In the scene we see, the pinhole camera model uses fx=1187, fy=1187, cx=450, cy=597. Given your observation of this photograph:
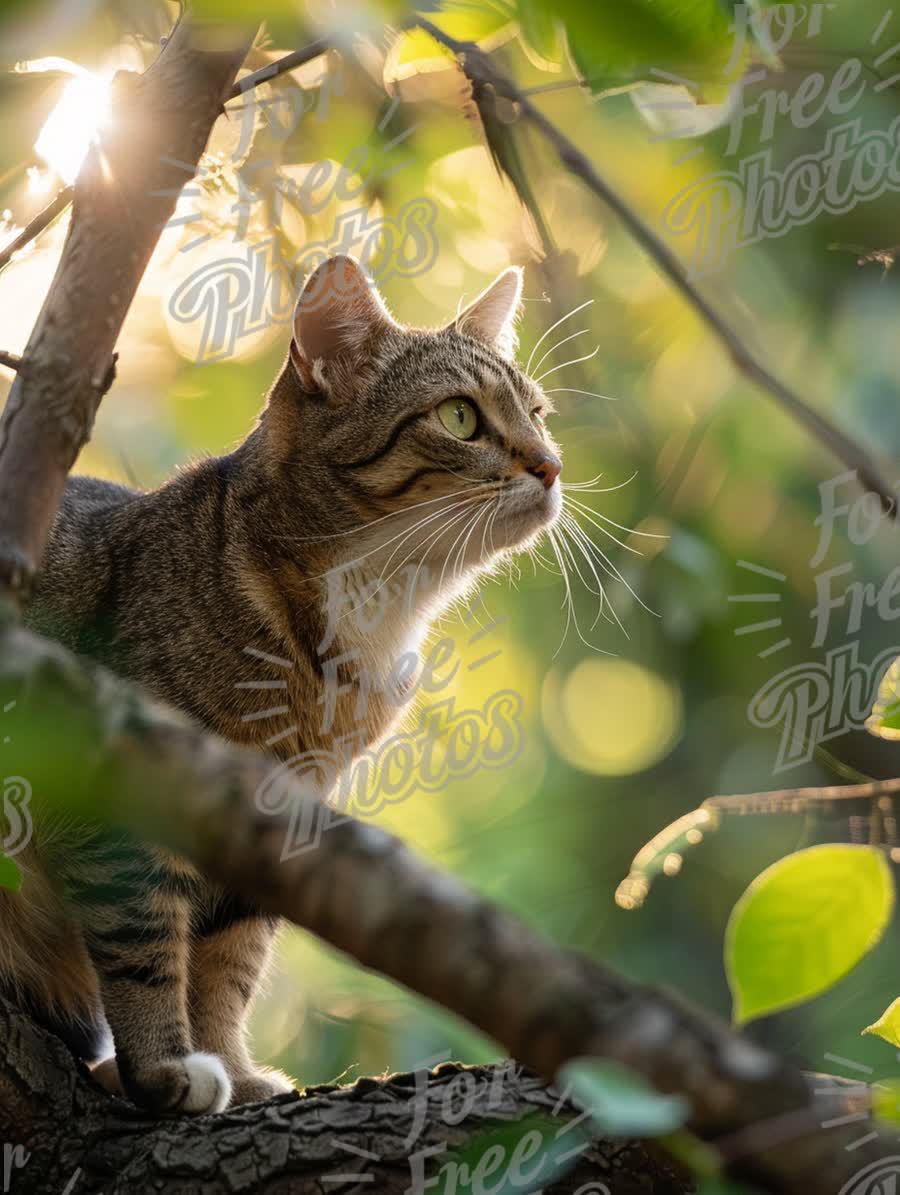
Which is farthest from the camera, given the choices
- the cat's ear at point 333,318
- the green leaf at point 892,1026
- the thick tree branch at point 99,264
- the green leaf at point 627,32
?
the cat's ear at point 333,318

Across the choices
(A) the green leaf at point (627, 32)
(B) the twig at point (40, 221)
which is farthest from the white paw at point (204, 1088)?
(A) the green leaf at point (627, 32)

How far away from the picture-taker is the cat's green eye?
2.33 m

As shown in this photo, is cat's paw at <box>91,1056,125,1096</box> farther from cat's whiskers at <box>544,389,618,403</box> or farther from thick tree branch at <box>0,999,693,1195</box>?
cat's whiskers at <box>544,389,618,403</box>

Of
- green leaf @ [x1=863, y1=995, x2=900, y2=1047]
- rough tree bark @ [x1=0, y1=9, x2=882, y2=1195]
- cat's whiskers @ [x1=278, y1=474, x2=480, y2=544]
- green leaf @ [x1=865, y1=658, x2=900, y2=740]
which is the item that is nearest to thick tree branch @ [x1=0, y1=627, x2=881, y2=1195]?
rough tree bark @ [x1=0, y1=9, x2=882, y2=1195]

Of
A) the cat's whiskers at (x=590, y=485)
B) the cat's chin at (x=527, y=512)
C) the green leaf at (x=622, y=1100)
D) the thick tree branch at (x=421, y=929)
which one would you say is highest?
the cat's whiskers at (x=590, y=485)

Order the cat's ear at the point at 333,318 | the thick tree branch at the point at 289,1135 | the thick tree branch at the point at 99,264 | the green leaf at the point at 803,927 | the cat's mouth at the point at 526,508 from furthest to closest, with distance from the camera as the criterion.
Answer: the cat's mouth at the point at 526,508, the cat's ear at the point at 333,318, the thick tree branch at the point at 289,1135, the thick tree branch at the point at 99,264, the green leaf at the point at 803,927

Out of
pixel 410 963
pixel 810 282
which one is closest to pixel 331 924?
pixel 410 963

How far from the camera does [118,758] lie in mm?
469

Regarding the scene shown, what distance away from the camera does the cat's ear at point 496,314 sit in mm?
2463

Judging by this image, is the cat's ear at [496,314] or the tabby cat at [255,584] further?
the cat's ear at [496,314]

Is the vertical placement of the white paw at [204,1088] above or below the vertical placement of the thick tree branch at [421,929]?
below

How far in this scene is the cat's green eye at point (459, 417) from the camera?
2.33 m

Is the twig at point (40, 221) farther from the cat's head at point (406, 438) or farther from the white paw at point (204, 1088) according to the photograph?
the white paw at point (204, 1088)

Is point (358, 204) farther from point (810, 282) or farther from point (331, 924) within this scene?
point (331, 924)
